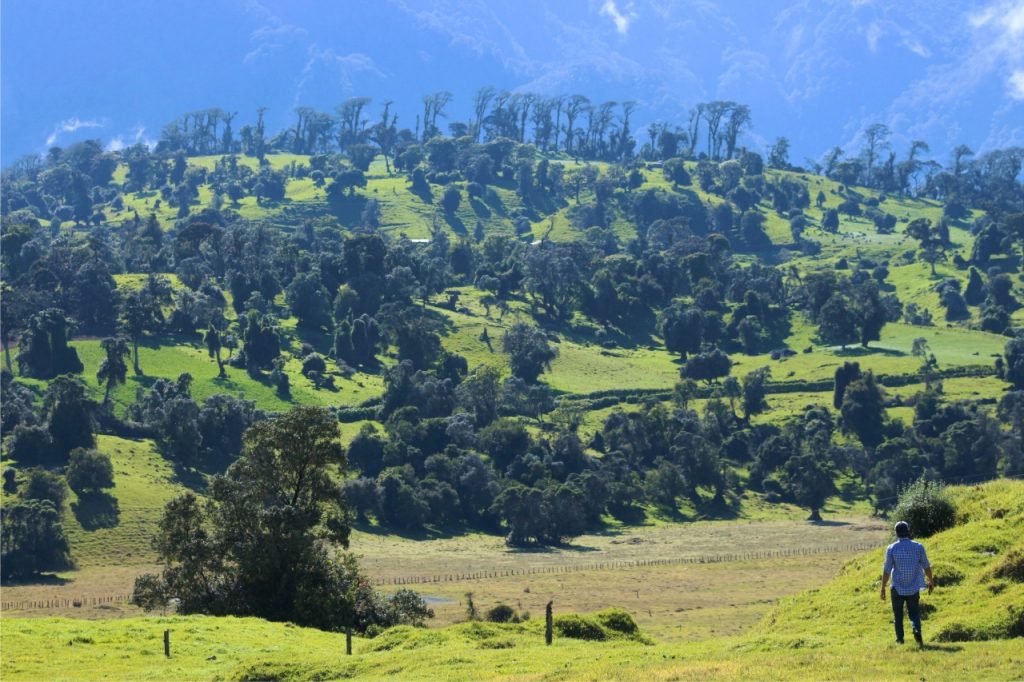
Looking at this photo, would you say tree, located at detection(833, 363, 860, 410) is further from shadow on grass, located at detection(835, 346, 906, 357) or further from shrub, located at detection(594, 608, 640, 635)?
shrub, located at detection(594, 608, 640, 635)

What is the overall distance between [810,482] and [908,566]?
107 m

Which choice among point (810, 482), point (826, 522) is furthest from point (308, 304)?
point (826, 522)

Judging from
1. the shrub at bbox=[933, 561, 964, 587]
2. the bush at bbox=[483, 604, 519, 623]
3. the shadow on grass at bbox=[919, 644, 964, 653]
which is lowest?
the bush at bbox=[483, 604, 519, 623]

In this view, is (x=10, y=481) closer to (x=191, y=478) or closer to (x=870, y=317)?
(x=191, y=478)

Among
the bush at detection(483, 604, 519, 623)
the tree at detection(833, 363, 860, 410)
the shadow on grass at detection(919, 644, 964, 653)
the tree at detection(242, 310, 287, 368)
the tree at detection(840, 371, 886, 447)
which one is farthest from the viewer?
the tree at detection(242, 310, 287, 368)

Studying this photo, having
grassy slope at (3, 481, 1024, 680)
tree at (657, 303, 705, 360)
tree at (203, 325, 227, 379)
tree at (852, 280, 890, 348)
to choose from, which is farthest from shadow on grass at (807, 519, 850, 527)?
grassy slope at (3, 481, 1024, 680)

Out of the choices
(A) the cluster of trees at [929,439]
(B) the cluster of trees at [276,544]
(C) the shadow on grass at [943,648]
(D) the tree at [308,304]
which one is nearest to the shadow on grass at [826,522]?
(A) the cluster of trees at [929,439]

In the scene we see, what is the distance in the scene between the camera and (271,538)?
61094mm

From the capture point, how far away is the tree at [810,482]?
135m

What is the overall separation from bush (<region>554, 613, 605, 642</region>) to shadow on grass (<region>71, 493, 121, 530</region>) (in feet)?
236

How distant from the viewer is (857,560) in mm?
45875

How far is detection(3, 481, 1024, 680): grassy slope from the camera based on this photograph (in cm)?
3061

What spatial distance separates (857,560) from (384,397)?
113466 mm

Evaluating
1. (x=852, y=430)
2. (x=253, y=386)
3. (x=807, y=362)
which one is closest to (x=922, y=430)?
(x=852, y=430)
